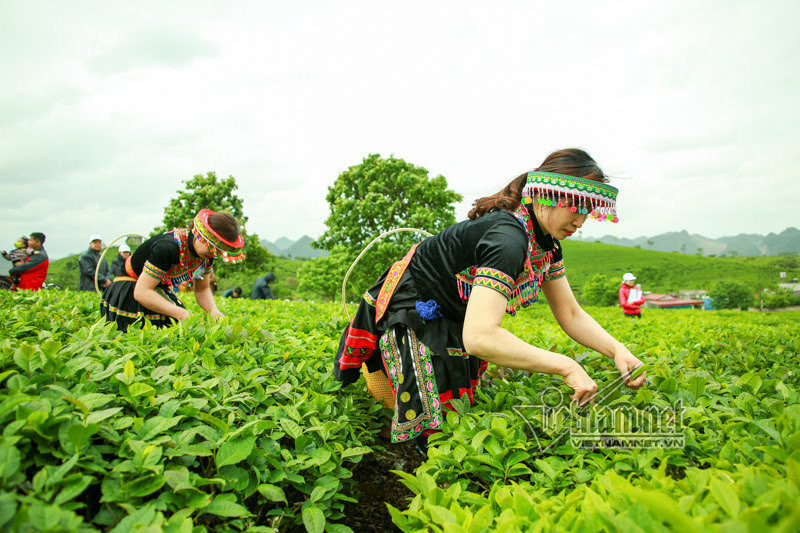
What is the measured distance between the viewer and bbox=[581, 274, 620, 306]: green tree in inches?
1687

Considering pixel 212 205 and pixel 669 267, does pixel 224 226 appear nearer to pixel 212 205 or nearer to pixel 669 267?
pixel 212 205

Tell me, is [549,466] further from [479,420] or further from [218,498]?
[218,498]

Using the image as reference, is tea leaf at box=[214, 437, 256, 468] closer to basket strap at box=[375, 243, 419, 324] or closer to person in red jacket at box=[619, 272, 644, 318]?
basket strap at box=[375, 243, 419, 324]

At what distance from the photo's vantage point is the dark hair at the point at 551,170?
2.10 metres

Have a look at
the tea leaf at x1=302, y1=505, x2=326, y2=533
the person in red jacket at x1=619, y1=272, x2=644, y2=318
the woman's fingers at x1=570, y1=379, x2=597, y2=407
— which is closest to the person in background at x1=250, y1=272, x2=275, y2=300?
the person in red jacket at x1=619, y1=272, x2=644, y2=318

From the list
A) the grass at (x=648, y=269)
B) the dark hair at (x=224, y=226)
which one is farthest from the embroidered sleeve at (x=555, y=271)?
the grass at (x=648, y=269)

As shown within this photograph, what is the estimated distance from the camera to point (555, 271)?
8.38 feet

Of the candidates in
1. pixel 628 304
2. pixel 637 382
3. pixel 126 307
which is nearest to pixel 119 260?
pixel 126 307

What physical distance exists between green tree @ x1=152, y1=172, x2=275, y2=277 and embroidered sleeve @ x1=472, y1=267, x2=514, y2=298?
2613cm

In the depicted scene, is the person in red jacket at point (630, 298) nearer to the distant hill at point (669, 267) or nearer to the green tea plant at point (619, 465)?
the green tea plant at point (619, 465)

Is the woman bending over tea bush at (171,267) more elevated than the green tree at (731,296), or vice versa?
the woman bending over tea bush at (171,267)

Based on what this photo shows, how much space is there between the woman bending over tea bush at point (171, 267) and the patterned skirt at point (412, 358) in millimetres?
1694

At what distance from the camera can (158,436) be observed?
149cm

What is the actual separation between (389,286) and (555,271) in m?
1.00
